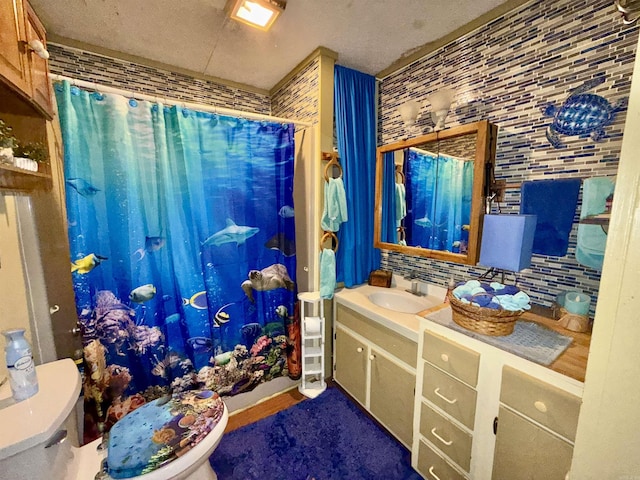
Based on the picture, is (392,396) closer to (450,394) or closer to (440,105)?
(450,394)

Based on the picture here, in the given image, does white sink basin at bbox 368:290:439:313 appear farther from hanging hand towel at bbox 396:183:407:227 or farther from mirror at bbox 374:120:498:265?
hanging hand towel at bbox 396:183:407:227

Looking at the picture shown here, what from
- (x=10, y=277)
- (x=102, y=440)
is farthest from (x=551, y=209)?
(x=10, y=277)

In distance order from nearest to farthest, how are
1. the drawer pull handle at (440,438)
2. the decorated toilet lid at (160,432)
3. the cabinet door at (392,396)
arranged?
the decorated toilet lid at (160,432) < the drawer pull handle at (440,438) < the cabinet door at (392,396)

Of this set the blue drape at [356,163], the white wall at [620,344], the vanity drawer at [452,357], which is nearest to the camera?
the white wall at [620,344]

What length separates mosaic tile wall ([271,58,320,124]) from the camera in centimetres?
182

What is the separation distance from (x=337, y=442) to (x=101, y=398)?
134 cm

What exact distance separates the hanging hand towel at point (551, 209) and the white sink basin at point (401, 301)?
0.68 metres

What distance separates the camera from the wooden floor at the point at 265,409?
1.70 m

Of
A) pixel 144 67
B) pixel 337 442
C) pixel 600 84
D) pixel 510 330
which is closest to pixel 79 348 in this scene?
pixel 337 442

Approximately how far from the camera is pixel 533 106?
127cm

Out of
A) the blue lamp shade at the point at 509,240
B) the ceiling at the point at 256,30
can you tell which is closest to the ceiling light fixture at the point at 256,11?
the ceiling at the point at 256,30

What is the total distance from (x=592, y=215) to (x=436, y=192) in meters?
0.73

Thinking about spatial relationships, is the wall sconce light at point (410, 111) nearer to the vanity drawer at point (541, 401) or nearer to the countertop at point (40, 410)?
the vanity drawer at point (541, 401)

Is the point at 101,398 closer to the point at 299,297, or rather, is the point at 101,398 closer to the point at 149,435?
the point at 149,435
